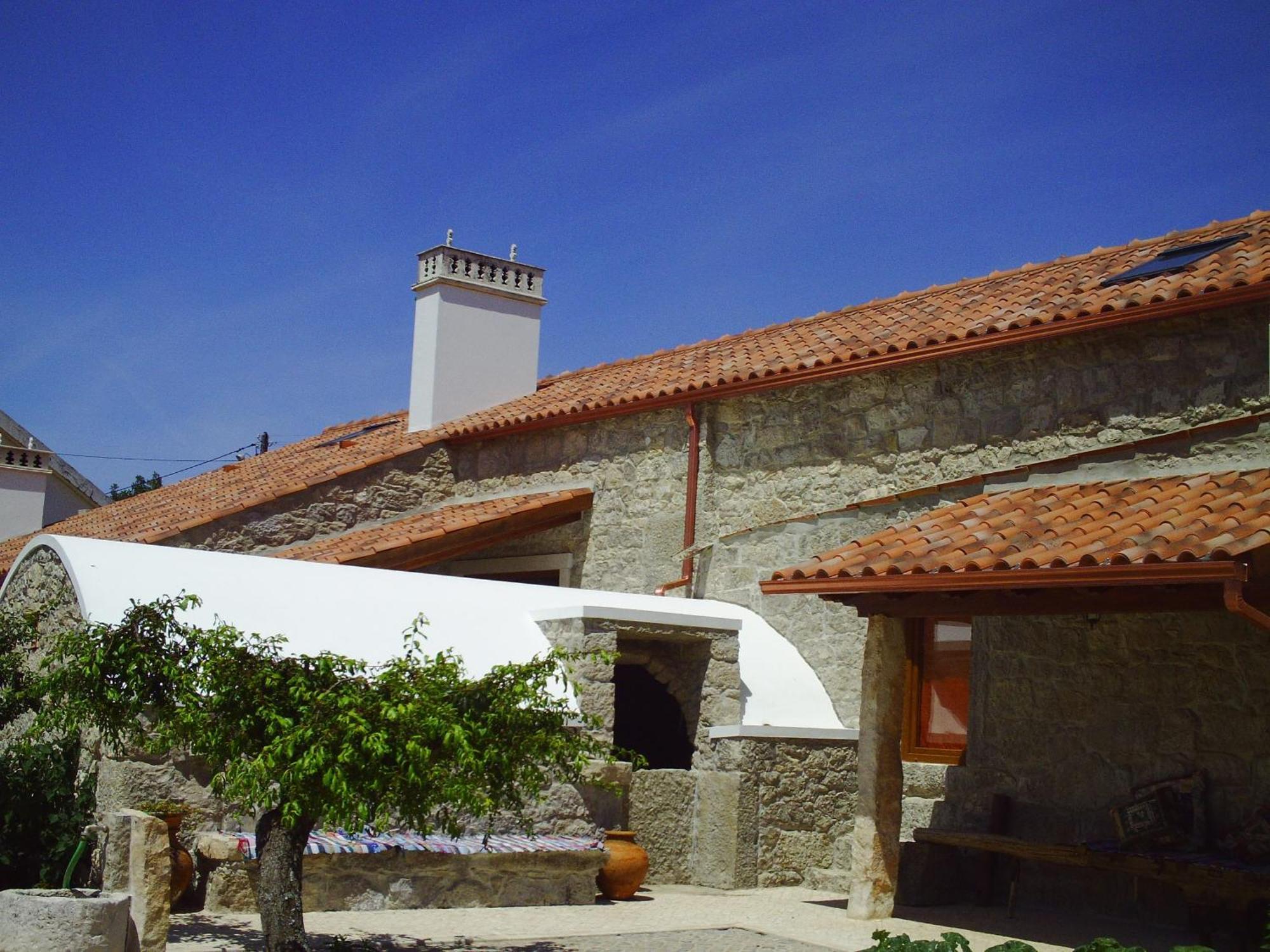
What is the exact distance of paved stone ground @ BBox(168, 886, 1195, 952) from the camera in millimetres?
7156

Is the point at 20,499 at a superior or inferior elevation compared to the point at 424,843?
superior

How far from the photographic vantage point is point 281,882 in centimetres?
623

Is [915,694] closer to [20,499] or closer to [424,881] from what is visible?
[424,881]

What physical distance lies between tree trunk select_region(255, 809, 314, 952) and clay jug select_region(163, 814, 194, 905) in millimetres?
1398

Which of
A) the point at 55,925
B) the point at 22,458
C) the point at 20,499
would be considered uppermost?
the point at 22,458

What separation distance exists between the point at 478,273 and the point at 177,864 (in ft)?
36.2

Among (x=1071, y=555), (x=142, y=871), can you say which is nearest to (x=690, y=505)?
(x=1071, y=555)

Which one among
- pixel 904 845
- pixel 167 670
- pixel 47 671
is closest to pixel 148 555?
pixel 47 671

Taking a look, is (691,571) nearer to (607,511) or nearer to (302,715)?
(607,511)

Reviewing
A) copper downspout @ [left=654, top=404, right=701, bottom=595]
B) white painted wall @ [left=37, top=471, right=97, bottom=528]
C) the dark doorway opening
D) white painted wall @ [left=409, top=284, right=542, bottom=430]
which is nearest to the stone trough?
the dark doorway opening

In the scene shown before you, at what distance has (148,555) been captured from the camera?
9.05 meters

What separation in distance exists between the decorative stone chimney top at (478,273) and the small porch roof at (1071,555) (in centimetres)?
914

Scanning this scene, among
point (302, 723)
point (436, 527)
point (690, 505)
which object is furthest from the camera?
point (436, 527)

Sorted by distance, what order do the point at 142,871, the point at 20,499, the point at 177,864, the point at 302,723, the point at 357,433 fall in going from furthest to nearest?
1. the point at 20,499
2. the point at 357,433
3. the point at 177,864
4. the point at 142,871
5. the point at 302,723
